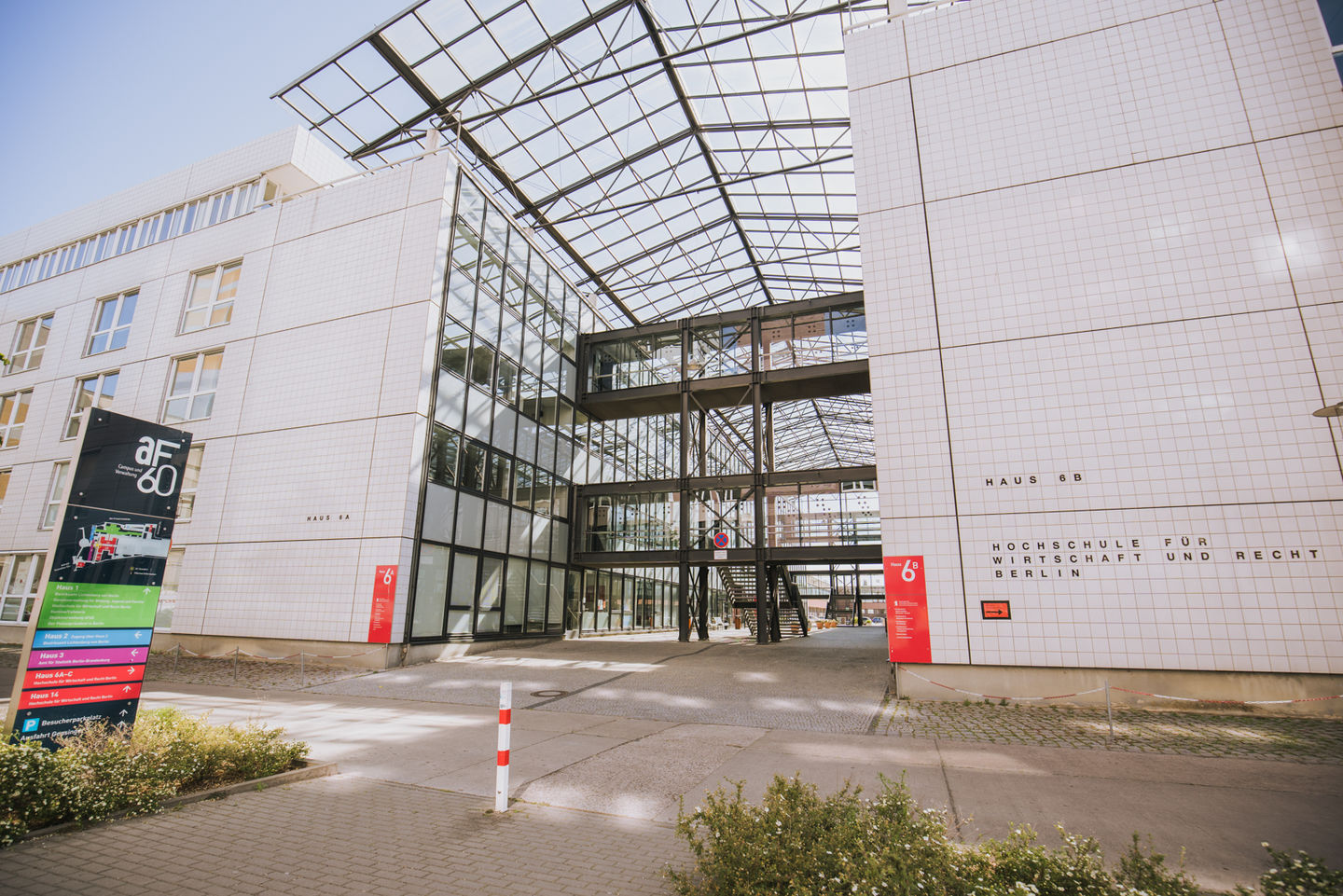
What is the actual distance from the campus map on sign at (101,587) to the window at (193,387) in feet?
52.5

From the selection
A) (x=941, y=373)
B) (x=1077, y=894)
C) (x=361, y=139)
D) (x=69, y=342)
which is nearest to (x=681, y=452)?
(x=941, y=373)

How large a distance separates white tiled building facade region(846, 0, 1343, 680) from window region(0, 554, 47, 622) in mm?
27409

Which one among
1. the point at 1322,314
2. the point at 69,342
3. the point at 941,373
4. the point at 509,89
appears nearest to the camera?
the point at 1322,314

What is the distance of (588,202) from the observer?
25.0 metres

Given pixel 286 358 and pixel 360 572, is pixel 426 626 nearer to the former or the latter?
pixel 360 572

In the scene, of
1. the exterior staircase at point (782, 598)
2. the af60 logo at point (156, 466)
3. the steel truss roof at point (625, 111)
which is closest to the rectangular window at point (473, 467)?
the steel truss roof at point (625, 111)

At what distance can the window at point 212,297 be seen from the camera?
20870 millimetres

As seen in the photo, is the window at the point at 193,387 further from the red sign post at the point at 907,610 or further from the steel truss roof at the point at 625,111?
the red sign post at the point at 907,610

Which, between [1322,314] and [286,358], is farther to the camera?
[286,358]

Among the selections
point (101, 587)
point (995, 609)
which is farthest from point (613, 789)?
point (995, 609)

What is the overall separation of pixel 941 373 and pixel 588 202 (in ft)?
57.8

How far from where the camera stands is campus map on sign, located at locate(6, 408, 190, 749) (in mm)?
5539

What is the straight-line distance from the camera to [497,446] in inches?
783

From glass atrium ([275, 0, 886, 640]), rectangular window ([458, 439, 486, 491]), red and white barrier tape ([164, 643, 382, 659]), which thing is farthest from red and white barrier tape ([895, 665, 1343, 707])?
rectangular window ([458, 439, 486, 491])
